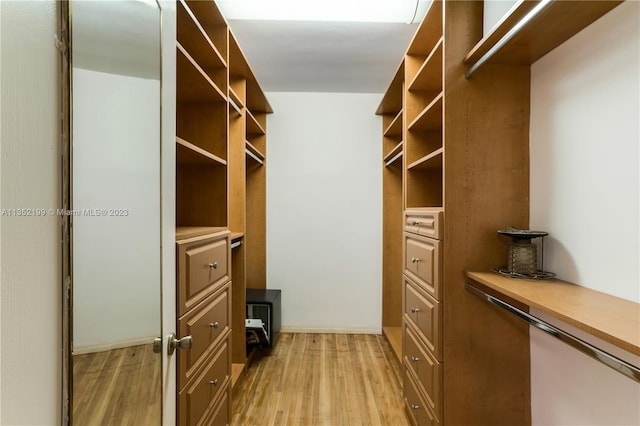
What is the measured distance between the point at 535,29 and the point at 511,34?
0.32 feet

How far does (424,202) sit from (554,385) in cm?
128

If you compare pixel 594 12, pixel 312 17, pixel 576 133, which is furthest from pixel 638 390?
pixel 312 17

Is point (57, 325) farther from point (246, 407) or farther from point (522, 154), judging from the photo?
point (246, 407)

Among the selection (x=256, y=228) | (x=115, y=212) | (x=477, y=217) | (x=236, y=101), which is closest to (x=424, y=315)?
(x=477, y=217)

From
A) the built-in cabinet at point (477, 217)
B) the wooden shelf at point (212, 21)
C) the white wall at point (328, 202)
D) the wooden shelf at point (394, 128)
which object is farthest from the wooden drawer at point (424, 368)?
the wooden shelf at point (212, 21)

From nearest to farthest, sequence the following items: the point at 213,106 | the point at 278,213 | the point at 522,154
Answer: the point at 522,154, the point at 213,106, the point at 278,213

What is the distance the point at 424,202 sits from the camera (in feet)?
7.69

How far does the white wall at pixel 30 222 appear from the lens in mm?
500

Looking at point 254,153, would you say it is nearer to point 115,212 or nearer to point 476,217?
point 476,217

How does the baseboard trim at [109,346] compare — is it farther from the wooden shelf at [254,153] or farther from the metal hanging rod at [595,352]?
the wooden shelf at [254,153]

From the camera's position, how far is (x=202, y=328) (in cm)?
140

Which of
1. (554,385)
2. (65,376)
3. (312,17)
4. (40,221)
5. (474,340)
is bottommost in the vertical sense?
(554,385)

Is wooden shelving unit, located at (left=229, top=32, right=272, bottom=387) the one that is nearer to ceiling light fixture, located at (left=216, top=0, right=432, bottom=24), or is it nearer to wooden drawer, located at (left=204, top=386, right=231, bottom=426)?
ceiling light fixture, located at (left=216, top=0, right=432, bottom=24)

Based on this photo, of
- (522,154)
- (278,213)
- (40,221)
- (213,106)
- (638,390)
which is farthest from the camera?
(278,213)
